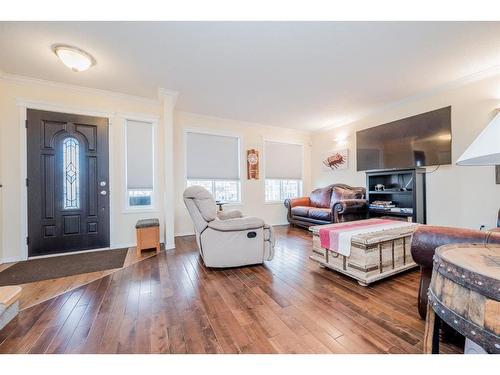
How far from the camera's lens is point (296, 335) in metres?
1.30

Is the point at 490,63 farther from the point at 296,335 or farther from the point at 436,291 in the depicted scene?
the point at 296,335

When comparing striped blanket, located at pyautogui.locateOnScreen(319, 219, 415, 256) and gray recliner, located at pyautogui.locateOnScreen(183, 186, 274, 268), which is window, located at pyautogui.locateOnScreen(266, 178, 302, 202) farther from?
striped blanket, located at pyautogui.locateOnScreen(319, 219, 415, 256)

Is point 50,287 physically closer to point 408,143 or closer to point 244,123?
point 244,123

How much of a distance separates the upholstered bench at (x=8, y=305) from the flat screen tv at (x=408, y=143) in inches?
206

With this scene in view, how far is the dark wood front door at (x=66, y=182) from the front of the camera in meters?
2.94

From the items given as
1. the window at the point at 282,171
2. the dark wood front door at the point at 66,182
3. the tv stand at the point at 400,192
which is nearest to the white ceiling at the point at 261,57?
the dark wood front door at the point at 66,182

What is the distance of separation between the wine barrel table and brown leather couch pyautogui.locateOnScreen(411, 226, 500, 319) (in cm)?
20

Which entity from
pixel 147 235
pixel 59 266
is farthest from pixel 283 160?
pixel 59 266

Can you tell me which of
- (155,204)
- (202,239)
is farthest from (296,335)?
(155,204)

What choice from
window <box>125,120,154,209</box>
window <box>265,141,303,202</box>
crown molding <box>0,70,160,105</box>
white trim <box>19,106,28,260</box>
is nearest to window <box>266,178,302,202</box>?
window <box>265,141,303,202</box>

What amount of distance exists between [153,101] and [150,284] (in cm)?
317

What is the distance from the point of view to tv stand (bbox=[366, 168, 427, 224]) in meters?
3.44

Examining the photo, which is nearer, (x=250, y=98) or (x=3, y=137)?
(x=3, y=137)

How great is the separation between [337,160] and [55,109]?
18.3 feet
